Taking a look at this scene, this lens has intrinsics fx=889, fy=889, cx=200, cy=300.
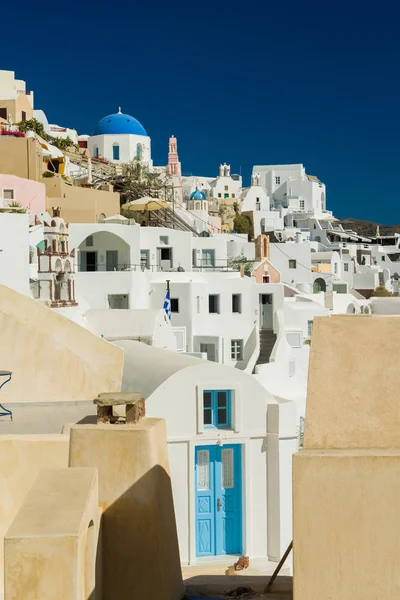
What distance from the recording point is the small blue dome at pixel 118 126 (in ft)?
221

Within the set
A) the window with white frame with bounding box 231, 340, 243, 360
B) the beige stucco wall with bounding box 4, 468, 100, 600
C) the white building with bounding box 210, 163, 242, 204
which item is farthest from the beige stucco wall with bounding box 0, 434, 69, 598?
the white building with bounding box 210, 163, 242, 204

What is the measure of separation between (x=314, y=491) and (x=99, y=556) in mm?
2329

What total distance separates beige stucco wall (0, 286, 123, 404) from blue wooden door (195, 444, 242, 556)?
1764mm

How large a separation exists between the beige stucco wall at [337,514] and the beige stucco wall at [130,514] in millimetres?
2203

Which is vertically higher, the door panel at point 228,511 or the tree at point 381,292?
the tree at point 381,292

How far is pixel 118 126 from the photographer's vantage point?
2657 inches

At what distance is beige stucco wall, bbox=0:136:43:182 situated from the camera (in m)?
36.1

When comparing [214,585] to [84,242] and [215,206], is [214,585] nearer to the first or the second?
[84,242]

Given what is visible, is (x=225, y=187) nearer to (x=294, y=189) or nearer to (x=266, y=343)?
(x=294, y=189)

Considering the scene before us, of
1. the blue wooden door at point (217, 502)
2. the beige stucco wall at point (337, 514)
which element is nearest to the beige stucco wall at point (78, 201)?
the blue wooden door at point (217, 502)

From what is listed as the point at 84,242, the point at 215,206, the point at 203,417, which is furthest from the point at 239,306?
the point at 215,206

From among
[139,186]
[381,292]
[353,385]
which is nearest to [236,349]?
[139,186]

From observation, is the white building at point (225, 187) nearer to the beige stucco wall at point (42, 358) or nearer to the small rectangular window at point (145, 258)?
the small rectangular window at point (145, 258)

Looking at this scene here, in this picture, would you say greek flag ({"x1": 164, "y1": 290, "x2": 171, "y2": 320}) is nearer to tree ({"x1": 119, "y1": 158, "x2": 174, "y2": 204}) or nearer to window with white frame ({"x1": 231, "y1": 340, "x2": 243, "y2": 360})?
window with white frame ({"x1": 231, "y1": 340, "x2": 243, "y2": 360})
